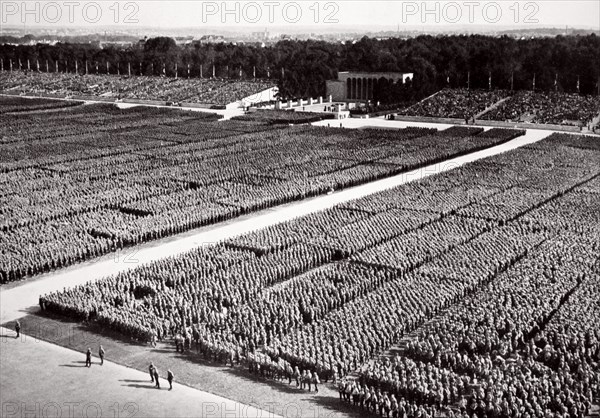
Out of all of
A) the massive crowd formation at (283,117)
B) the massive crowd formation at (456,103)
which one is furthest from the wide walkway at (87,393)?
the massive crowd formation at (456,103)

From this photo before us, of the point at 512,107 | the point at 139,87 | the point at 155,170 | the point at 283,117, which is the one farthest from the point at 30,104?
the point at 512,107

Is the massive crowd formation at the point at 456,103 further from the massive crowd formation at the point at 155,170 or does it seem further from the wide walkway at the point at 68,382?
the wide walkway at the point at 68,382

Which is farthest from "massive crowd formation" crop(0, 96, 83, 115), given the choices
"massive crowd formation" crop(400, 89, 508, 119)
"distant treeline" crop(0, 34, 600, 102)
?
"massive crowd formation" crop(400, 89, 508, 119)

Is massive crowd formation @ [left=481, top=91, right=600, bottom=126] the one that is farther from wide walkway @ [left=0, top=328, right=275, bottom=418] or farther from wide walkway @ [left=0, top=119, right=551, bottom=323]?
wide walkway @ [left=0, top=328, right=275, bottom=418]

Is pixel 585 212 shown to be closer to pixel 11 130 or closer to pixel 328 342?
pixel 328 342

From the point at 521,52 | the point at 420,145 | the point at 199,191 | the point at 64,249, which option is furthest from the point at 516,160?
the point at 521,52

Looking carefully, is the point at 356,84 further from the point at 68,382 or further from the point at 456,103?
the point at 68,382
